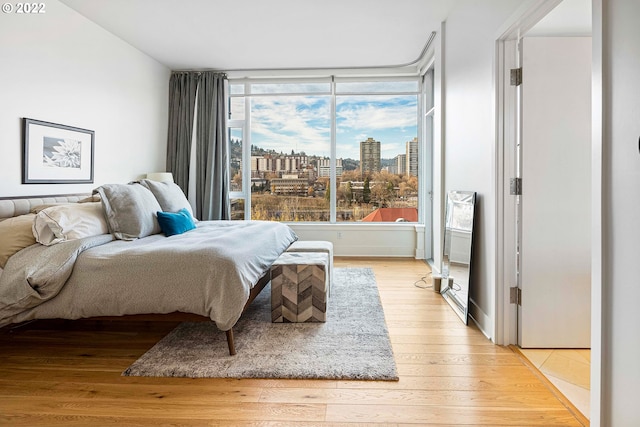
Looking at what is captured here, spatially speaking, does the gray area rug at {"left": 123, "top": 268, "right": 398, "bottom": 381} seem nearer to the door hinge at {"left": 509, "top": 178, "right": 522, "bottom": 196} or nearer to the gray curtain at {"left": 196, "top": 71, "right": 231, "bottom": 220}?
the door hinge at {"left": 509, "top": 178, "right": 522, "bottom": 196}

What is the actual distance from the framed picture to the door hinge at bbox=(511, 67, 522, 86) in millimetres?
3717

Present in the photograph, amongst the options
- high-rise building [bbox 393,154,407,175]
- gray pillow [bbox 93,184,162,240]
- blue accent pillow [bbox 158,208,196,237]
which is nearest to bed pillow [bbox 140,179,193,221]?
blue accent pillow [bbox 158,208,196,237]

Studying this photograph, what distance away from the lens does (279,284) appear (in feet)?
9.77

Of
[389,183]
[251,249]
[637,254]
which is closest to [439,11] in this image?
[389,183]

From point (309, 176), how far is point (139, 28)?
2870 mm

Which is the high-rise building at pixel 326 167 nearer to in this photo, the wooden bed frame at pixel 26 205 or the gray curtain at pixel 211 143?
the gray curtain at pixel 211 143

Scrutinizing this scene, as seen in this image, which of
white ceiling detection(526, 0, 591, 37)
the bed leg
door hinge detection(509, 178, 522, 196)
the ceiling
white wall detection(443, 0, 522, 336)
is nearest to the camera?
white ceiling detection(526, 0, 591, 37)

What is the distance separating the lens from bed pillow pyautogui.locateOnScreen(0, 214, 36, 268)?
7.98 ft

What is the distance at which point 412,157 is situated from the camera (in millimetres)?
5828

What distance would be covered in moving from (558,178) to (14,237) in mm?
3443

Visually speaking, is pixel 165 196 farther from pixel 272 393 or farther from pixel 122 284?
pixel 272 393

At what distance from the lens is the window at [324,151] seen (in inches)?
230

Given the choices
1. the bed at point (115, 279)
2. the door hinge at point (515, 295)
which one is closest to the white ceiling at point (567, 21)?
the door hinge at point (515, 295)

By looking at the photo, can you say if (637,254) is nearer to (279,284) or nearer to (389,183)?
(279,284)
